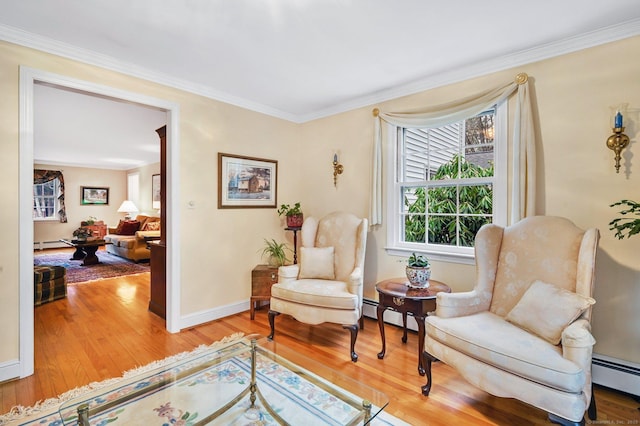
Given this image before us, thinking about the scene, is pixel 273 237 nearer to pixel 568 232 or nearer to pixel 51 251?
pixel 568 232

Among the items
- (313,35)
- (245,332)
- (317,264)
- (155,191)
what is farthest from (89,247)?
(313,35)

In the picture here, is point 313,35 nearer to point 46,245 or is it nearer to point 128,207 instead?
point 128,207

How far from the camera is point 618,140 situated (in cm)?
214

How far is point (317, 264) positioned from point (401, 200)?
1152mm

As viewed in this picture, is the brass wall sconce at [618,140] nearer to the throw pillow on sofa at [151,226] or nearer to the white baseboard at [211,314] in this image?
the white baseboard at [211,314]

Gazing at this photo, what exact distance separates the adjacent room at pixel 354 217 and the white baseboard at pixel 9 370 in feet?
0.04

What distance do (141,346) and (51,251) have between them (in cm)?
808

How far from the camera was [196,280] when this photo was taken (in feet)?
11.0

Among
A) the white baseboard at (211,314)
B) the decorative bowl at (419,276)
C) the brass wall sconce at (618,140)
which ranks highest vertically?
the brass wall sconce at (618,140)

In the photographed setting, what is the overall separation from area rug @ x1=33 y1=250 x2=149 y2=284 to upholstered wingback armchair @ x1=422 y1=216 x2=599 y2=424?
576 centimetres

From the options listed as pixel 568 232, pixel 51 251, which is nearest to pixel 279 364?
pixel 568 232

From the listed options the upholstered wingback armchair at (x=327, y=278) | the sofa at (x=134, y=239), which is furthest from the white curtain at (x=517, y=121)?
the sofa at (x=134, y=239)

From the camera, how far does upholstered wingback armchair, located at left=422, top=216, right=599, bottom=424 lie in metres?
1.56

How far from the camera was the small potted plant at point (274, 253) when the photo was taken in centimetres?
383
